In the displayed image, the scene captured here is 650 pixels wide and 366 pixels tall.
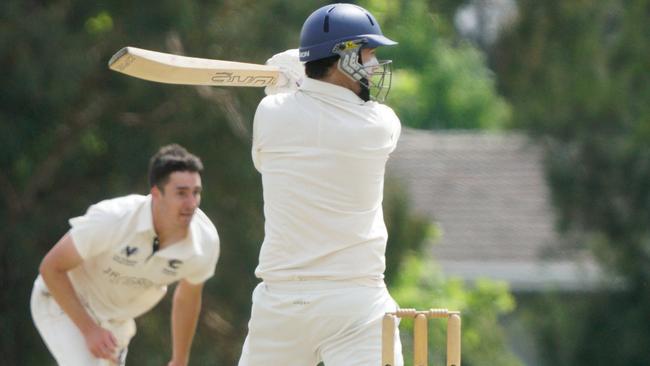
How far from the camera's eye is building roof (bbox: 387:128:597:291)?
18234mm

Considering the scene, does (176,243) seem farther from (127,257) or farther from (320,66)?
(320,66)

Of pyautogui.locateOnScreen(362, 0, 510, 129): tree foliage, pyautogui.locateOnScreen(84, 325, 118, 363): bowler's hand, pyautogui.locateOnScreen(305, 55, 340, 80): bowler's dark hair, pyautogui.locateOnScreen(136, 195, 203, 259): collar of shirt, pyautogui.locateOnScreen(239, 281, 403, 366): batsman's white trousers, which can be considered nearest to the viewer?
pyautogui.locateOnScreen(239, 281, 403, 366): batsman's white trousers

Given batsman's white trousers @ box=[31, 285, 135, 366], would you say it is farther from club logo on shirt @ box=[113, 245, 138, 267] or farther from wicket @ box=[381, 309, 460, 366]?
wicket @ box=[381, 309, 460, 366]

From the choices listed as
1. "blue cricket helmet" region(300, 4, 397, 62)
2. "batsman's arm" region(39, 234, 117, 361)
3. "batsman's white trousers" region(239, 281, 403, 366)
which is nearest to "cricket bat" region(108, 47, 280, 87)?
"blue cricket helmet" region(300, 4, 397, 62)

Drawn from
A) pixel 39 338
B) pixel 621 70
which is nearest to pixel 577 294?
pixel 621 70

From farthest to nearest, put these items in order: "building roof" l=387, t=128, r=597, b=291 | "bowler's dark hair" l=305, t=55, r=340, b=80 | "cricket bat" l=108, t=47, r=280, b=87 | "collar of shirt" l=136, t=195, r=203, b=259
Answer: "building roof" l=387, t=128, r=597, b=291, "collar of shirt" l=136, t=195, r=203, b=259, "cricket bat" l=108, t=47, r=280, b=87, "bowler's dark hair" l=305, t=55, r=340, b=80

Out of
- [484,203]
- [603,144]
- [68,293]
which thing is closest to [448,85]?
[484,203]

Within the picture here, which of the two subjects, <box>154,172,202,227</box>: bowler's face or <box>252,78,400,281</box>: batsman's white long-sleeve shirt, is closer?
<box>252,78,400,281</box>: batsman's white long-sleeve shirt

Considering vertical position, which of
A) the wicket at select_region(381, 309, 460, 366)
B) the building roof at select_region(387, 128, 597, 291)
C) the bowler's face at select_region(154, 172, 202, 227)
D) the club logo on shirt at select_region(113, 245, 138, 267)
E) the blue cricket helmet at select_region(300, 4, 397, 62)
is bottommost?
the building roof at select_region(387, 128, 597, 291)

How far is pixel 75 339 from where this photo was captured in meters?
6.39

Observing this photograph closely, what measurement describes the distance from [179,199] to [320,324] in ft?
5.39

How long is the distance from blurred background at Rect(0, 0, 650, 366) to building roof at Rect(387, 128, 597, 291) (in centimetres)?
3

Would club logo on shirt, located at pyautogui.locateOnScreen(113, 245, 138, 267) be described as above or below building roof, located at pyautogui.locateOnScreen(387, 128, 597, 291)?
above

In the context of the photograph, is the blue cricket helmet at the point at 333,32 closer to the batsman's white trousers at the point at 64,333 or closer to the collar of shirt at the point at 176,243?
the collar of shirt at the point at 176,243
